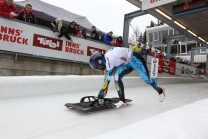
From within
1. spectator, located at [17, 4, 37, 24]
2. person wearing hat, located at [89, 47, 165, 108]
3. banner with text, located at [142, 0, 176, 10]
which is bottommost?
person wearing hat, located at [89, 47, 165, 108]

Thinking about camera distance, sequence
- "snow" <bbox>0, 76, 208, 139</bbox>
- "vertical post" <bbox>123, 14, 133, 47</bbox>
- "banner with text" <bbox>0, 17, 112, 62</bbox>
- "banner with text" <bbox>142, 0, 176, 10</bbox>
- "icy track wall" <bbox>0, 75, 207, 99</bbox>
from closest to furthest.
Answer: "snow" <bbox>0, 76, 208, 139</bbox> < "icy track wall" <bbox>0, 75, 207, 99</bbox> < "banner with text" <bbox>0, 17, 112, 62</bbox> < "banner with text" <bbox>142, 0, 176, 10</bbox> < "vertical post" <bbox>123, 14, 133, 47</bbox>

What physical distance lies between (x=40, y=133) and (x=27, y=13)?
4495 mm

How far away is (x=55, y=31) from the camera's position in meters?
5.53

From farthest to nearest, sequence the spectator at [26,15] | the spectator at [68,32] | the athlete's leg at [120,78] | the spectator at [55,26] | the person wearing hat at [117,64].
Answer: the spectator at [68,32] < the spectator at [55,26] < the spectator at [26,15] < the athlete's leg at [120,78] < the person wearing hat at [117,64]

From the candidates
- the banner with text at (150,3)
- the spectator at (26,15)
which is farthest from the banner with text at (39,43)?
the banner with text at (150,3)

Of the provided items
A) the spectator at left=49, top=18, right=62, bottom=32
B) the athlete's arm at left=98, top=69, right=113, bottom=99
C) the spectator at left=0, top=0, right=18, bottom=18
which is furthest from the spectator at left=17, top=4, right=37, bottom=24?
the athlete's arm at left=98, top=69, right=113, bottom=99

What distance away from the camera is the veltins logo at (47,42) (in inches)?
197

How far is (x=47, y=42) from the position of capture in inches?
206

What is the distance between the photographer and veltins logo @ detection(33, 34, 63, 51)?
500cm

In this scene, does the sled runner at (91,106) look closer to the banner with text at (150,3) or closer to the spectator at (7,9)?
the spectator at (7,9)

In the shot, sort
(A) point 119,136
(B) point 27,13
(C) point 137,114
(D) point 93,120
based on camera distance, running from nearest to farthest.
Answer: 1. (A) point 119,136
2. (D) point 93,120
3. (C) point 137,114
4. (B) point 27,13

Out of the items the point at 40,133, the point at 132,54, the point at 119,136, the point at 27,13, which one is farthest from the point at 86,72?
the point at 119,136

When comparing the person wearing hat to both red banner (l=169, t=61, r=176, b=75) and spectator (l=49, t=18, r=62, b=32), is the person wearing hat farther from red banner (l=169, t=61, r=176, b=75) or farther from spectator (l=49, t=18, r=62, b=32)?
red banner (l=169, t=61, r=176, b=75)

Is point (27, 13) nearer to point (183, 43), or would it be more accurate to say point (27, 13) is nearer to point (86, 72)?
point (86, 72)
